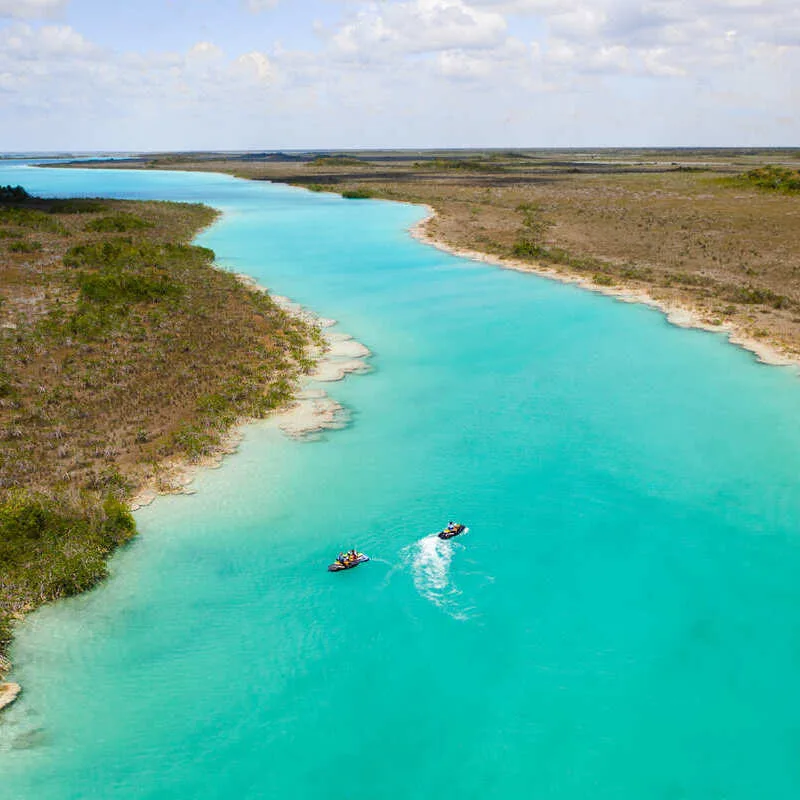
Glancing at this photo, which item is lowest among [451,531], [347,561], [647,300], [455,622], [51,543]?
[455,622]

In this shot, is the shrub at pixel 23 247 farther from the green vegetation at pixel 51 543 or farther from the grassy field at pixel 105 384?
the green vegetation at pixel 51 543

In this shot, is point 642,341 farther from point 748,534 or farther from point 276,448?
point 276,448

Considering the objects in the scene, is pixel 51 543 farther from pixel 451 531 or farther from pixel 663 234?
pixel 663 234

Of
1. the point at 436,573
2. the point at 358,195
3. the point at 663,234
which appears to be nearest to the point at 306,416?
the point at 436,573

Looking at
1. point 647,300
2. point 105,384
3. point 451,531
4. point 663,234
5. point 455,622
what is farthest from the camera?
point 663,234

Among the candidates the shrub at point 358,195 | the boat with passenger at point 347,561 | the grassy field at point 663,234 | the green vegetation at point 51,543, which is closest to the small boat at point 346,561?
the boat with passenger at point 347,561

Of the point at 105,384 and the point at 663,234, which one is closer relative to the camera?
the point at 105,384

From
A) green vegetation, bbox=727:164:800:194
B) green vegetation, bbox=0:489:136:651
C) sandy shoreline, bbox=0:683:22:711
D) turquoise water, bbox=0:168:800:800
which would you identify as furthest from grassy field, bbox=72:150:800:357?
sandy shoreline, bbox=0:683:22:711
